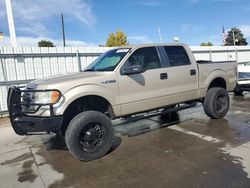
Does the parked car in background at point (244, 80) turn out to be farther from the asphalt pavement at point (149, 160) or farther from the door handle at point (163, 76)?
the door handle at point (163, 76)

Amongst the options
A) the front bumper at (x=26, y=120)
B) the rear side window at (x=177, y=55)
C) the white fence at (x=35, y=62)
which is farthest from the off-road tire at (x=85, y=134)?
the white fence at (x=35, y=62)

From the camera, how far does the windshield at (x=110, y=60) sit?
498cm

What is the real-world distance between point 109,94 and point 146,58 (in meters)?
1.29

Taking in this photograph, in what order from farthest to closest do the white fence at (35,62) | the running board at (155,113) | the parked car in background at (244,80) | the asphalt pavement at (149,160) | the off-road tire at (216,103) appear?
the parked car in background at (244,80)
the white fence at (35,62)
the off-road tire at (216,103)
the running board at (155,113)
the asphalt pavement at (149,160)

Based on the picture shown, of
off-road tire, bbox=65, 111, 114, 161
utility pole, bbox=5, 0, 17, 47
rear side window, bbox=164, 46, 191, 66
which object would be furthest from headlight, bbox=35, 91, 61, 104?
utility pole, bbox=5, 0, 17, 47

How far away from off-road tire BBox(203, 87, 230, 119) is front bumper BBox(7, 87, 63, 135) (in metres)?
3.95

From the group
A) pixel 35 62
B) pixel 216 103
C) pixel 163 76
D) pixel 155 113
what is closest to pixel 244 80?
pixel 216 103

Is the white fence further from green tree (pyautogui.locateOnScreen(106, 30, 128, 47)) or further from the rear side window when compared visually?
green tree (pyautogui.locateOnScreen(106, 30, 128, 47))

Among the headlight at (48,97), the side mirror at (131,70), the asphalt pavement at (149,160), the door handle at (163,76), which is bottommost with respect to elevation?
the asphalt pavement at (149,160)

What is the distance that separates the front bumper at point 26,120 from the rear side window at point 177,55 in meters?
2.92

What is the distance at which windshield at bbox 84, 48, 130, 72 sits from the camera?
4977mm

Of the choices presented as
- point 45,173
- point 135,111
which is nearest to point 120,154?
point 135,111

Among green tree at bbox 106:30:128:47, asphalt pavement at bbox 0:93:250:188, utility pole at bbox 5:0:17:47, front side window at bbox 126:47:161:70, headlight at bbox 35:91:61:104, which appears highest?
green tree at bbox 106:30:128:47

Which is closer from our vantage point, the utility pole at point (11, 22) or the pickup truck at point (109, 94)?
the pickup truck at point (109, 94)
